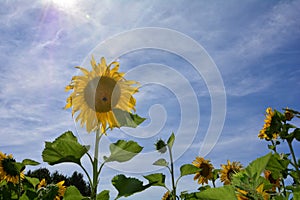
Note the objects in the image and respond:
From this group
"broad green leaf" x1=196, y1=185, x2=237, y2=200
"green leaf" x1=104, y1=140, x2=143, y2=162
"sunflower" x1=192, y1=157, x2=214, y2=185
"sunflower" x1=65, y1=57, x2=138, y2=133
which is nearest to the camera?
"broad green leaf" x1=196, y1=185, x2=237, y2=200

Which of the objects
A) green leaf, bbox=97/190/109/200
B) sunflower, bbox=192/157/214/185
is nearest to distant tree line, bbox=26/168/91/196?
sunflower, bbox=192/157/214/185

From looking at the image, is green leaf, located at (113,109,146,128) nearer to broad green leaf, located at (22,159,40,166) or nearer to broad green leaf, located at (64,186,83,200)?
broad green leaf, located at (64,186,83,200)

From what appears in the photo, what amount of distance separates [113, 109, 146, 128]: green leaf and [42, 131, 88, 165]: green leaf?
0.46 meters

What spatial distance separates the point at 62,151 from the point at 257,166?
51.4 inches

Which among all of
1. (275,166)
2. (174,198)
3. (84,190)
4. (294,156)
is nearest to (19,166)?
(174,198)

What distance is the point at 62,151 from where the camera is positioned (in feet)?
6.20

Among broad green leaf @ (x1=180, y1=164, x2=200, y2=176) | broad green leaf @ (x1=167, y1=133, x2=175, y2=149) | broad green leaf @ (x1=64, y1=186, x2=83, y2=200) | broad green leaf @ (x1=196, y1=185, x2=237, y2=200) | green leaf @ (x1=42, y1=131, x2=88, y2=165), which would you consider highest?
broad green leaf @ (x1=167, y1=133, x2=175, y2=149)

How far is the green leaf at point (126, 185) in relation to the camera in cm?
186

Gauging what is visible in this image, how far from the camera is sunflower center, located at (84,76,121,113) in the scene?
2531mm

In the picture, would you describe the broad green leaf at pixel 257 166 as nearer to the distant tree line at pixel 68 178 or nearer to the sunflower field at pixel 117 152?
the sunflower field at pixel 117 152

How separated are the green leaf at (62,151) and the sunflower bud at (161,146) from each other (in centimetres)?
210

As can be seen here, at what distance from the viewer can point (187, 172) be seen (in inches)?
132

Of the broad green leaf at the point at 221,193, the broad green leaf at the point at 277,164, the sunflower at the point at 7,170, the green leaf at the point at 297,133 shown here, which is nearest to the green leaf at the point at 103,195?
the broad green leaf at the point at 221,193

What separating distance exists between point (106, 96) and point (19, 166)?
1677 millimetres
